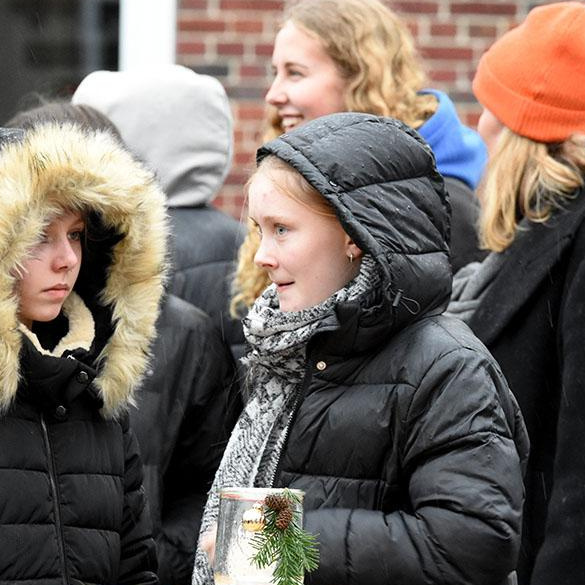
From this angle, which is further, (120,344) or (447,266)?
(120,344)

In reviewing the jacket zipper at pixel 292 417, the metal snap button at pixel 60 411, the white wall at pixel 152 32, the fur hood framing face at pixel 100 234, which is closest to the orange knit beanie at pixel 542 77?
the fur hood framing face at pixel 100 234

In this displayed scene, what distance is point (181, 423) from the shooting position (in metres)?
4.14

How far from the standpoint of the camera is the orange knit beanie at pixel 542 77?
14.0ft

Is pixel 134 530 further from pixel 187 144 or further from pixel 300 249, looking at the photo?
pixel 187 144

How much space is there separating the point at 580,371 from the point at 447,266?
25.4 inches

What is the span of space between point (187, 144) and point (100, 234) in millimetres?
1302

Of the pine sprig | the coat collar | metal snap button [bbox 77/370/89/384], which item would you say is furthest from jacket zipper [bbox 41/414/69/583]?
the coat collar

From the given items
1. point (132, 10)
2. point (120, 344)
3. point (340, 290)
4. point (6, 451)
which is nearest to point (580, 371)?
point (340, 290)

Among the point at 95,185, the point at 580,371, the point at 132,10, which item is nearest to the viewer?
the point at 95,185

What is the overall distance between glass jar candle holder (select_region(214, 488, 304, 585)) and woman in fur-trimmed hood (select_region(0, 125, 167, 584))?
62 cm

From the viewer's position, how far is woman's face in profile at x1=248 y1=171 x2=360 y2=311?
10.5ft

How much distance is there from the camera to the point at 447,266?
3246 millimetres

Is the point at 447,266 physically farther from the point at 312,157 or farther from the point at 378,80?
the point at 378,80

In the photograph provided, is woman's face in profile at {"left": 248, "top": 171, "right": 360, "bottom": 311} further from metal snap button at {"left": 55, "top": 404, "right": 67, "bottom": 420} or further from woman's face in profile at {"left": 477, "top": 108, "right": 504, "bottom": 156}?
woman's face in profile at {"left": 477, "top": 108, "right": 504, "bottom": 156}
